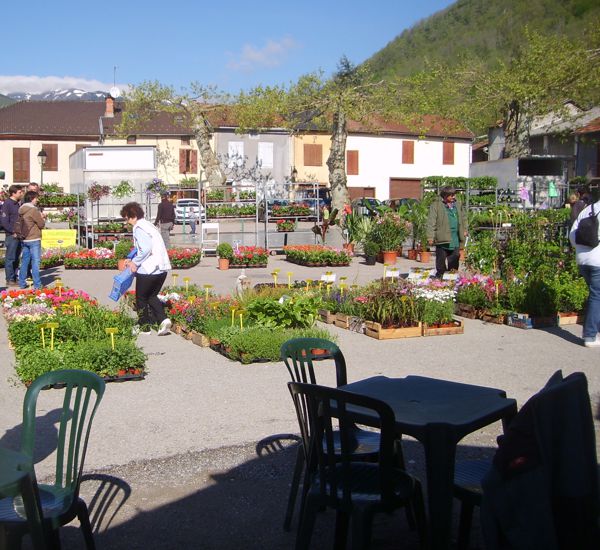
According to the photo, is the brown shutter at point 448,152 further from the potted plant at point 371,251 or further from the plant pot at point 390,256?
the plant pot at point 390,256

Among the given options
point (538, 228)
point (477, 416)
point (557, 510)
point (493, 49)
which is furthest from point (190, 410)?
point (493, 49)

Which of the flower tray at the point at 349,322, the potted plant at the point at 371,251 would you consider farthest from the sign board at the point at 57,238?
the flower tray at the point at 349,322

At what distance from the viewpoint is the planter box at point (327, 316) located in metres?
11.5

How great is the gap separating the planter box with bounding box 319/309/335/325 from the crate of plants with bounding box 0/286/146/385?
2.83 meters

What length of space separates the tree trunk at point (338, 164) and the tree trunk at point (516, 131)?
8743 millimetres

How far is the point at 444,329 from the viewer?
34.8 feet

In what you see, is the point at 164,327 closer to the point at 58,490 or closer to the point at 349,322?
the point at 349,322

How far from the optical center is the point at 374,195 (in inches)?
2288

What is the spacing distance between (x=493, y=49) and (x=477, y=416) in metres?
110

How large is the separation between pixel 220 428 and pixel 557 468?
147 inches

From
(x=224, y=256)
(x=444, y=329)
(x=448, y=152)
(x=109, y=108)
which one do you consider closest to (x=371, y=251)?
(x=224, y=256)

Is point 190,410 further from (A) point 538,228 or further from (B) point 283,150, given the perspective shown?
(B) point 283,150

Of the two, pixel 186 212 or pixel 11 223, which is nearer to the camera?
pixel 11 223

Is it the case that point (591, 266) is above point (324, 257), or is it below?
above
